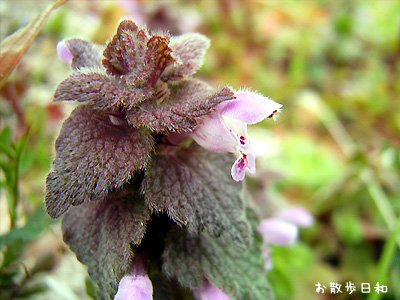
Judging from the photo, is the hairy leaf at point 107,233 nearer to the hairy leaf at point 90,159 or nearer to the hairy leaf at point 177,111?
the hairy leaf at point 90,159

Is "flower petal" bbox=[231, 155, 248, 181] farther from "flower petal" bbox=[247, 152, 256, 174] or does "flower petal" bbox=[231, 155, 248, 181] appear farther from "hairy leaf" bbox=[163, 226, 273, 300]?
"hairy leaf" bbox=[163, 226, 273, 300]

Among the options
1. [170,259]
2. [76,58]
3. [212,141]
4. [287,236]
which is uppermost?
[287,236]

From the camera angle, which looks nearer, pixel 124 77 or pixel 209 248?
pixel 124 77

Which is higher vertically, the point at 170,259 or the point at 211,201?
the point at 211,201

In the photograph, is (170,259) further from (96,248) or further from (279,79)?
(279,79)

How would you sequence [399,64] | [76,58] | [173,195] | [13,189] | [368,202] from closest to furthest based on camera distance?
[173,195]
[76,58]
[13,189]
[368,202]
[399,64]

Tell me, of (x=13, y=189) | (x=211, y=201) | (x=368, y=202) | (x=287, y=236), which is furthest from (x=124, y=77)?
(x=368, y=202)
